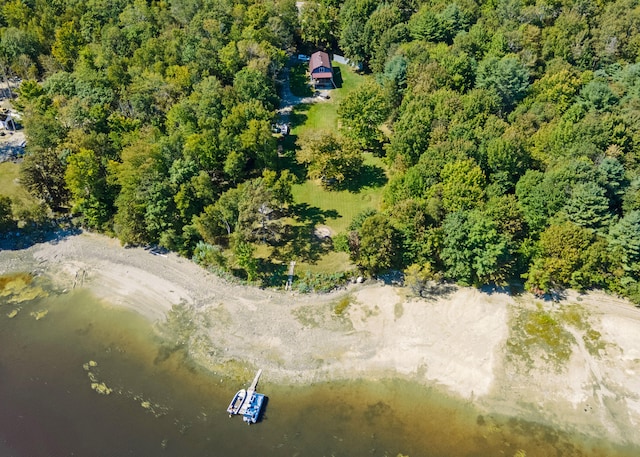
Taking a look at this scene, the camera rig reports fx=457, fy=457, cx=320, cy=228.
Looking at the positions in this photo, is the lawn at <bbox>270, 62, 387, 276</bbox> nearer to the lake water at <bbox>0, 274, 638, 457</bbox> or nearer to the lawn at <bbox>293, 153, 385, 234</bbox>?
the lawn at <bbox>293, 153, 385, 234</bbox>

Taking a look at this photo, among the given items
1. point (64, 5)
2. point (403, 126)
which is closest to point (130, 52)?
point (64, 5)

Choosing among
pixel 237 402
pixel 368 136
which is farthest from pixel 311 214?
pixel 237 402

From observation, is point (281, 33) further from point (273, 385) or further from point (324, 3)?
point (273, 385)

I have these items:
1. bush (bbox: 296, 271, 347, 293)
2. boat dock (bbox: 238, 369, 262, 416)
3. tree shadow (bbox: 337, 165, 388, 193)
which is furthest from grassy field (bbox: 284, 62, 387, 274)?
boat dock (bbox: 238, 369, 262, 416)

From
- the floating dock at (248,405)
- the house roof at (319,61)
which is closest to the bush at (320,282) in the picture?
the floating dock at (248,405)

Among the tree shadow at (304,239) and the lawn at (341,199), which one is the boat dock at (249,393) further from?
the lawn at (341,199)

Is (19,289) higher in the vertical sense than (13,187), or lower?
lower

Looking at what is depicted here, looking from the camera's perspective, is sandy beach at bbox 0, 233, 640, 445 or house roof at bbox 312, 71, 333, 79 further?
house roof at bbox 312, 71, 333, 79

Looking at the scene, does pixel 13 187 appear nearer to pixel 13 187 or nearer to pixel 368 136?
pixel 13 187
